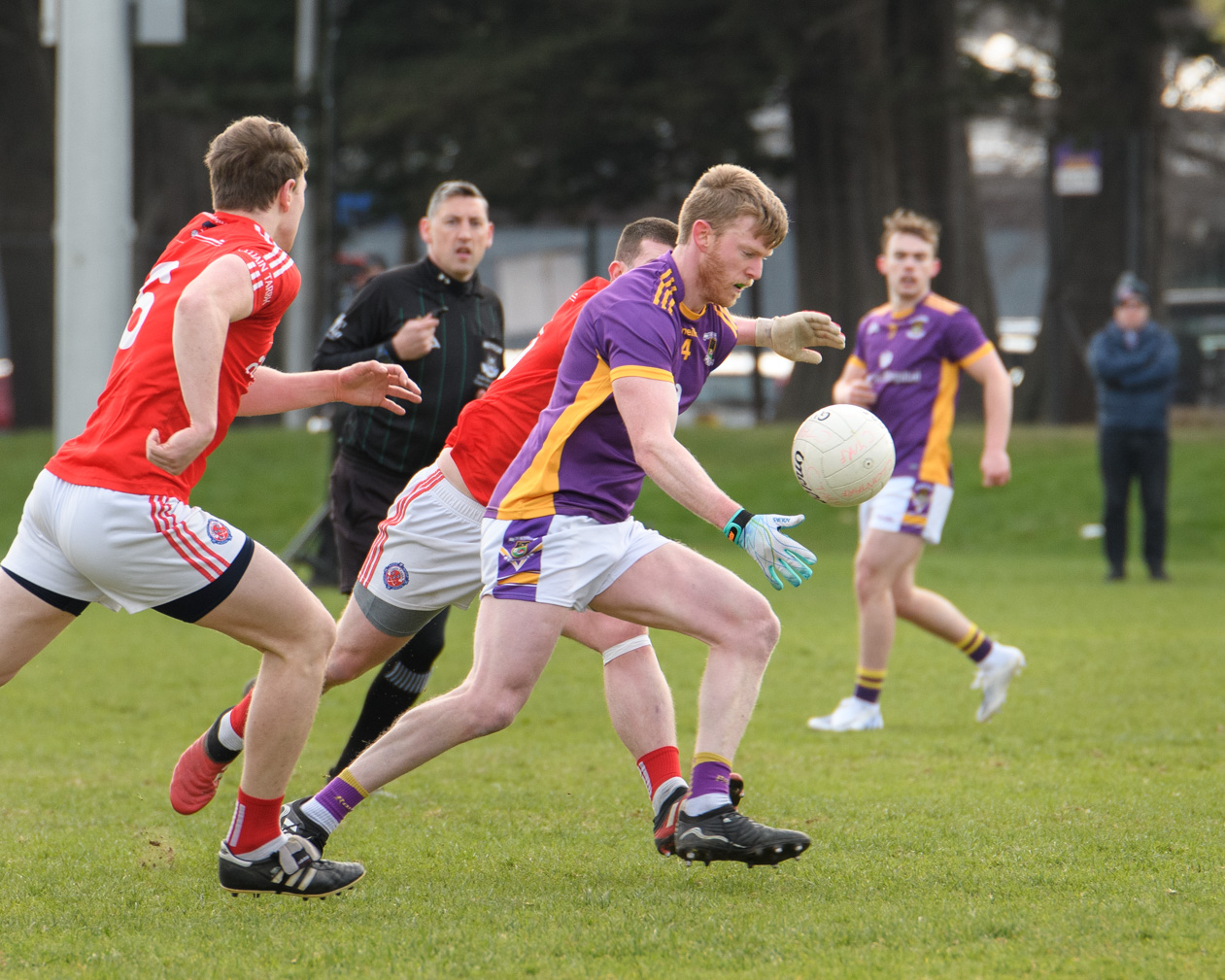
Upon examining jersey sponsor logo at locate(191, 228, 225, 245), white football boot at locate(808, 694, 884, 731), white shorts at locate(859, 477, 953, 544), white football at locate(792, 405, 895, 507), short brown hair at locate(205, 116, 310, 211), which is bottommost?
white football boot at locate(808, 694, 884, 731)

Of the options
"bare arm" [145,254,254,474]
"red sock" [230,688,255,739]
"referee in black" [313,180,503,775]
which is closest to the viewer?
"bare arm" [145,254,254,474]

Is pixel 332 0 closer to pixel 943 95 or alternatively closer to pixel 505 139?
pixel 505 139

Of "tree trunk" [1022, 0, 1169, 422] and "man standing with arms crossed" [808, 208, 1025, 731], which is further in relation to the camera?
"tree trunk" [1022, 0, 1169, 422]

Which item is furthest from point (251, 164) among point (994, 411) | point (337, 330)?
point (994, 411)

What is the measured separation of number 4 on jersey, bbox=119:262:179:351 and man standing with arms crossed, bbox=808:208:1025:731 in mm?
4142

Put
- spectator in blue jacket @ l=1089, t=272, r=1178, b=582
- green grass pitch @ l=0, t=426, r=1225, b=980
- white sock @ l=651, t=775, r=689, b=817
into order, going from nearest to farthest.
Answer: green grass pitch @ l=0, t=426, r=1225, b=980 → white sock @ l=651, t=775, r=689, b=817 → spectator in blue jacket @ l=1089, t=272, r=1178, b=582

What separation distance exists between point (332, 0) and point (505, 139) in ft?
11.9

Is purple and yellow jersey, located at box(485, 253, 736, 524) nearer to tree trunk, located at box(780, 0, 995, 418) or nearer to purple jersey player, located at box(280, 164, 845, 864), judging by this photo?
purple jersey player, located at box(280, 164, 845, 864)

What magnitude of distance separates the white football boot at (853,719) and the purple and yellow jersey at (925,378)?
3.74ft

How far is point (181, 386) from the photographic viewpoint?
4.08 m

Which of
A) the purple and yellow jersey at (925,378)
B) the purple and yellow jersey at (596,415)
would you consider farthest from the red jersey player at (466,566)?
the purple and yellow jersey at (925,378)

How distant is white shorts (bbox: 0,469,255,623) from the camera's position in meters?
4.11

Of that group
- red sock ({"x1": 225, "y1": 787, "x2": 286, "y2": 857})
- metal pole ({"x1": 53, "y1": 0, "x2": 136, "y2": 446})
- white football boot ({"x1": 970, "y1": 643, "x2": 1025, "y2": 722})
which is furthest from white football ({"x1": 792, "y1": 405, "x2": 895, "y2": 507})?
metal pole ({"x1": 53, "y1": 0, "x2": 136, "y2": 446})

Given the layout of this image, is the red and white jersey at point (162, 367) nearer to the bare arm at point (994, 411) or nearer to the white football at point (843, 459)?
the white football at point (843, 459)
